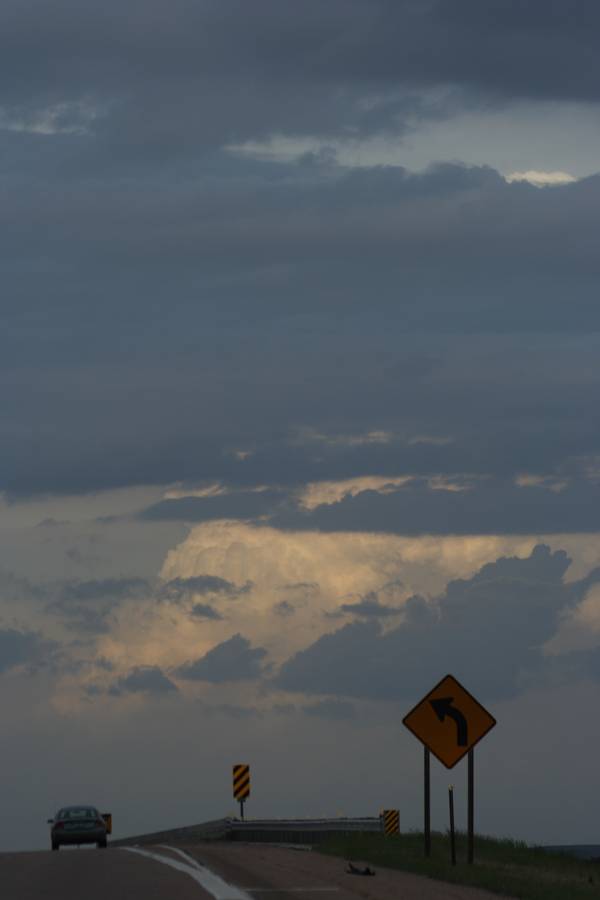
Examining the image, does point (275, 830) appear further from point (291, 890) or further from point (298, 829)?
point (291, 890)

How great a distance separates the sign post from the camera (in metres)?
28.2

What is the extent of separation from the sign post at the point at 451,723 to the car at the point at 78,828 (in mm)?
22826

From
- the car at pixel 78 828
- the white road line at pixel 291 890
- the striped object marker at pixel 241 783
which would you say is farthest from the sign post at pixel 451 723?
the striped object marker at pixel 241 783

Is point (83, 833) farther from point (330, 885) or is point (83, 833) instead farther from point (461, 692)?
point (330, 885)

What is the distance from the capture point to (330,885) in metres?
22.0

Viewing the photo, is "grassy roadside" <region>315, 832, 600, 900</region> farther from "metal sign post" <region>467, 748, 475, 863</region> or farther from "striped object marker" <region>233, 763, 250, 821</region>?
"striped object marker" <region>233, 763, 250, 821</region>

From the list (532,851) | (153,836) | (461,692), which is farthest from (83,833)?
(461,692)

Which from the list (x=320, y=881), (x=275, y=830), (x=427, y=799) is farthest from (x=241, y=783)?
(x=320, y=881)

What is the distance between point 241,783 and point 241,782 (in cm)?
4

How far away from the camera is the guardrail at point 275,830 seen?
4662 centimetres

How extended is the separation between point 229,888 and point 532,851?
66.7 ft

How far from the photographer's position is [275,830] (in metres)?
49.3

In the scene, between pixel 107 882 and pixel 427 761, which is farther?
pixel 427 761

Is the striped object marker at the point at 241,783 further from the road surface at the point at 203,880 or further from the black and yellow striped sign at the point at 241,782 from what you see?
the road surface at the point at 203,880
